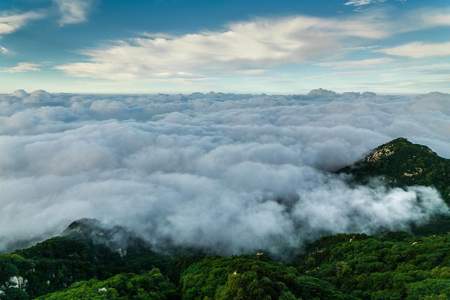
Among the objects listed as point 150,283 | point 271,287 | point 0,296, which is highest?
point 271,287

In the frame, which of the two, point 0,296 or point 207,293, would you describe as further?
point 0,296

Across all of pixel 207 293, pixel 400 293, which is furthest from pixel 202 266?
pixel 400 293

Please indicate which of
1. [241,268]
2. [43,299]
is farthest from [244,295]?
[43,299]

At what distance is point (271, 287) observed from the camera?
10944 centimetres

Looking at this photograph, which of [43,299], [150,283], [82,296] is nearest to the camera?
[82,296]

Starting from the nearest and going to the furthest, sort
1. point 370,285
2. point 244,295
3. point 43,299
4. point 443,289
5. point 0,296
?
point 244,295
point 443,289
point 43,299
point 370,285
point 0,296

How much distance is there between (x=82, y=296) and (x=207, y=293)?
152 ft

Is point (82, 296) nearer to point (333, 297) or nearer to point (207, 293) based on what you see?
point (207, 293)

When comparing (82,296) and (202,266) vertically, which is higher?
(82,296)

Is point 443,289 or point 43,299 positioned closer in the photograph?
point 443,289

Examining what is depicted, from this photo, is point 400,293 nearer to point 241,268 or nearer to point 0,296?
point 241,268

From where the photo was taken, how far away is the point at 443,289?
123 metres

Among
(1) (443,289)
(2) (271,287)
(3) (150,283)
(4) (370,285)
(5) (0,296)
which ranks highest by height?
(2) (271,287)

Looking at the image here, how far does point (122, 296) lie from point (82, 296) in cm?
1467
